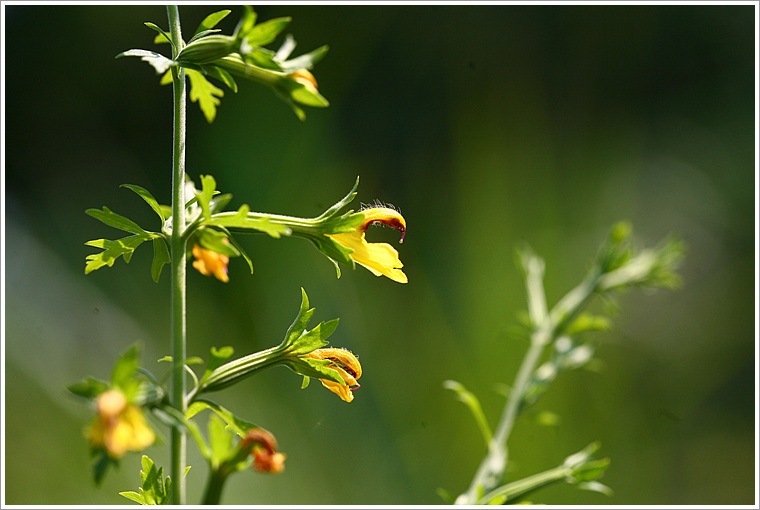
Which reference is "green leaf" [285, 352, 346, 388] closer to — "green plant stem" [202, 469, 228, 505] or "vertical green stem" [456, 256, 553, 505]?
"green plant stem" [202, 469, 228, 505]

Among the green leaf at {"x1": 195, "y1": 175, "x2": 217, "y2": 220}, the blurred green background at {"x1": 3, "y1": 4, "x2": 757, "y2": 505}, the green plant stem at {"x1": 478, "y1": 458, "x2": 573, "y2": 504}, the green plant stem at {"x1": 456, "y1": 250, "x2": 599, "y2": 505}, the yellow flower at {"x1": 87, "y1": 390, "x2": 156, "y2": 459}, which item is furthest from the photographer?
the blurred green background at {"x1": 3, "y1": 4, "x2": 757, "y2": 505}

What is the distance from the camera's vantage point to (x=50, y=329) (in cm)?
180

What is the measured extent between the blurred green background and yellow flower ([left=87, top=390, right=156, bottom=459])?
Answer: 148 centimetres

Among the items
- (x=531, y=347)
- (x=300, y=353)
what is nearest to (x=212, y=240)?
(x=300, y=353)

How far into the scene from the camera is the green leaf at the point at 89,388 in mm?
321

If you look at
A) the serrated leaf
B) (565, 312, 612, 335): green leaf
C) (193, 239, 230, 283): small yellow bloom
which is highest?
the serrated leaf

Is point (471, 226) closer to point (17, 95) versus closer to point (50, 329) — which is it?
point (50, 329)

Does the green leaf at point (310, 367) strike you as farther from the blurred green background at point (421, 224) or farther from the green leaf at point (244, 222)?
the blurred green background at point (421, 224)

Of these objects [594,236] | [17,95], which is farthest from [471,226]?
[17,95]

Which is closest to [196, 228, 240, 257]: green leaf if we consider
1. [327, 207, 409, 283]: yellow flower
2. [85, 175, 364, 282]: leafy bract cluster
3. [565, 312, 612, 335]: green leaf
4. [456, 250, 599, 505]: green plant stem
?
[85, 175, 364, 282]: leafy bract cluster

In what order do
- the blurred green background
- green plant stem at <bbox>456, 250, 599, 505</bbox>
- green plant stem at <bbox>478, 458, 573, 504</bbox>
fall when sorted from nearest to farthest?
green plant stem at <bbox>478, 458, 573, 504</bbox> → green plant stem at <bbox>456, 250, 599, 505</bbox> → the blurred green background

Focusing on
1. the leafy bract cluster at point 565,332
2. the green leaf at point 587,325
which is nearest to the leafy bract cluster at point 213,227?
the leafy bract cluster at point 565,332

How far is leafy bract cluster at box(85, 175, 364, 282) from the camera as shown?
40cm

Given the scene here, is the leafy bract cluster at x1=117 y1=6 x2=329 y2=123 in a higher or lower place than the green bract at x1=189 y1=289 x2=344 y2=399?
higher
